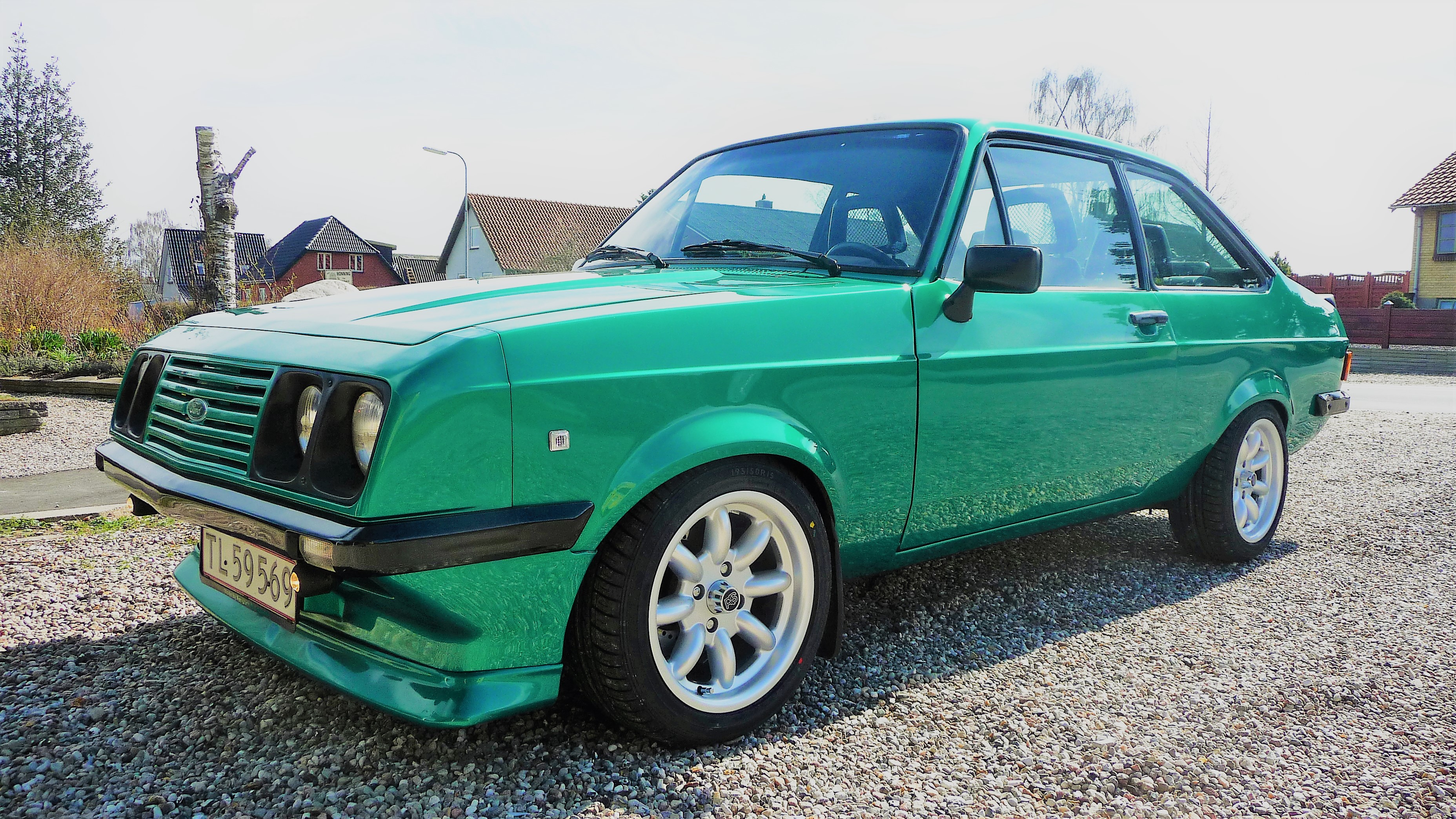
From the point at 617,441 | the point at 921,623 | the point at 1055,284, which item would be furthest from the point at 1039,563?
the point at 617,441

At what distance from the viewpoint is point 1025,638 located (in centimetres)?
322

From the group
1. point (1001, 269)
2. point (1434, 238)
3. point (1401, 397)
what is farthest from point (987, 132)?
point (1434, 238)

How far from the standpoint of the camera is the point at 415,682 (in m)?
2.01

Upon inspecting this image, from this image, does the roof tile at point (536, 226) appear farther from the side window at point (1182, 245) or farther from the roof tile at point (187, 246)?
the side window at point (1182, 245)

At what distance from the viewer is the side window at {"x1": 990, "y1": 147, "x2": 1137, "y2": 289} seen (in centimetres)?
327

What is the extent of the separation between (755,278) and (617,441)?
0.93 metres

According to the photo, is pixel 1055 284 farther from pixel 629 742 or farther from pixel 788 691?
pixel 629 742

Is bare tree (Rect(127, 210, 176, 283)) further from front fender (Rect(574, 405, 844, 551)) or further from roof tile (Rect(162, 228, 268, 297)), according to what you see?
front fender (Rect(574, 405, 844, 551))

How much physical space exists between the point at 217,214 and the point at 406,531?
12.5 metres

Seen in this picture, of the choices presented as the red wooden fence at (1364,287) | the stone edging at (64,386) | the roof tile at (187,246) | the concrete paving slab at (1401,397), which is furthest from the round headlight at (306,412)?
the roof tile at (187,246)

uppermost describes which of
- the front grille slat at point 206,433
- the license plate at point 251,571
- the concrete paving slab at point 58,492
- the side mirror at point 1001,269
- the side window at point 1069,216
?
Answer: the side window at point 1069,216

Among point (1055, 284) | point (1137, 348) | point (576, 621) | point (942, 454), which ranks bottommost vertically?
point (576, 621)

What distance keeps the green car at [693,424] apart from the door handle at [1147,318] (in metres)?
0.01

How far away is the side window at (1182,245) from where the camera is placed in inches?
150
